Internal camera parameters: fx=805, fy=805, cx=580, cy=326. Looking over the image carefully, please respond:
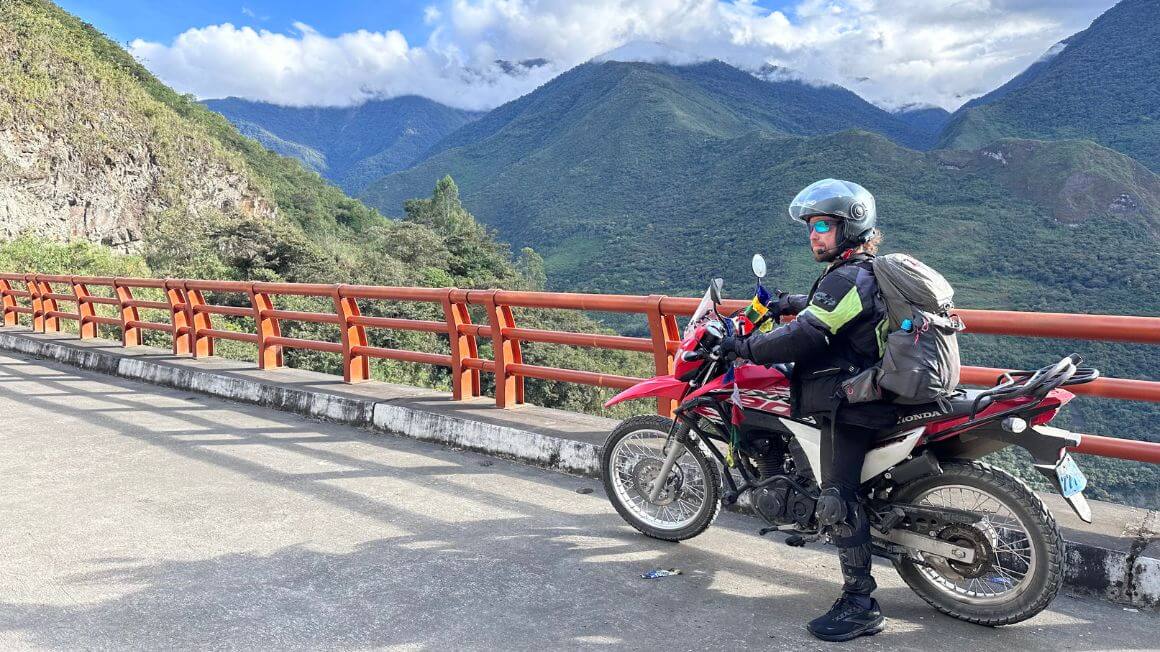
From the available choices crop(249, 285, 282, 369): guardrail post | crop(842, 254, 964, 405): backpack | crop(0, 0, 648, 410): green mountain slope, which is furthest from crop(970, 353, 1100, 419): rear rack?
crop(0, 0, 648, 410): green mountain slope

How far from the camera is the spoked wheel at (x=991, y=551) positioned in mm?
3072

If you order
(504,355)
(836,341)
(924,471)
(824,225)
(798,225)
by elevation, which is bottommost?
(924,471)

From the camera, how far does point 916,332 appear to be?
3062 millimetres

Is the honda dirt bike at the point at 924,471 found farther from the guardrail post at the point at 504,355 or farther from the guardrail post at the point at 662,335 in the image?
the guardrail post at the point at 504,355

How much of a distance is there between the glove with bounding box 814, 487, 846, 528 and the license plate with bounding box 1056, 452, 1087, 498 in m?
0.79

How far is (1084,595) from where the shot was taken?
11.9 feet

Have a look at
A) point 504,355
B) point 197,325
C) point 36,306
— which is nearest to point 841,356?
point 504,355

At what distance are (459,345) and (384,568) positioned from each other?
3.26 m

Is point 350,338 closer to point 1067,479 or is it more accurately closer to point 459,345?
point 459,345

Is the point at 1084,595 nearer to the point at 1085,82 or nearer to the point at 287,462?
the point at 287,462

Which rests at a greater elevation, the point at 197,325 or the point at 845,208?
the point at 845,208

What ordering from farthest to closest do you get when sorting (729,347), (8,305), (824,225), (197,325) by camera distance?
(8,305)
(197,325)
(729,347)
(824,225)

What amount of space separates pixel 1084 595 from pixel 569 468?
3122 mm

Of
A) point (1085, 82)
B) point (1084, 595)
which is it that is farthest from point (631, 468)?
point (1085, 82)
